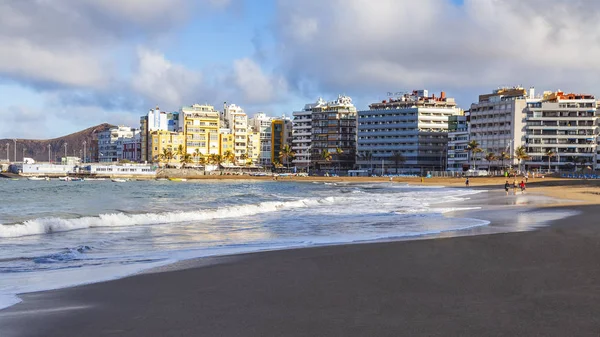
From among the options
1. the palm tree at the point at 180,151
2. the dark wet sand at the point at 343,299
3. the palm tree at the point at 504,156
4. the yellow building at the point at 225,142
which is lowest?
the dark wet sand at the point at 343,299

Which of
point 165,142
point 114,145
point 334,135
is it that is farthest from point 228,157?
point 114,145

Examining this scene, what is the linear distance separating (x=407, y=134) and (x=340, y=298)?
139 meters

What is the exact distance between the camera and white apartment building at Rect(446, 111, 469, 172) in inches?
5064

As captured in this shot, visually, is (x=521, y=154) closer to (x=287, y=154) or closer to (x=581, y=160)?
(x=581, y=160)

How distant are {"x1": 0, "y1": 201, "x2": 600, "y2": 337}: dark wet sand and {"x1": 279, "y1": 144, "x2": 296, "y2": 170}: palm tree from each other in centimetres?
14792

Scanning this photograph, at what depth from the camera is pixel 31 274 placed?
36.4 ft

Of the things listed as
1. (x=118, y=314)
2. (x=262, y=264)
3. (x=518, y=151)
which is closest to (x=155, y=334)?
(x=118, y=314)

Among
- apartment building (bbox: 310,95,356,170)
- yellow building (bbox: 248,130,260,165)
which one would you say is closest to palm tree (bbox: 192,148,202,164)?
yellow building (bbox: 248,130,260,165)

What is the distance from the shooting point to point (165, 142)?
162375 millimetres

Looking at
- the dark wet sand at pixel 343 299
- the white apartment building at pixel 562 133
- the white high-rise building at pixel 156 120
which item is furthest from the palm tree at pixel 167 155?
the dark wet sand at pixel 343 299

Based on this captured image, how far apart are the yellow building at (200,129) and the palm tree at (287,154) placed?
19140 mm

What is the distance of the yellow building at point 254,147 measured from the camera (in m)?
176

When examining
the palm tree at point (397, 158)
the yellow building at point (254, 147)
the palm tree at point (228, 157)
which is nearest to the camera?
the palm tree at point (397, 158)

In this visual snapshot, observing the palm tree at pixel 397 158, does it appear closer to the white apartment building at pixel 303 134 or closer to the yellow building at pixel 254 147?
the white apartment building at pixel 303 134
